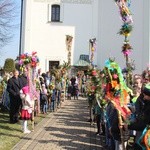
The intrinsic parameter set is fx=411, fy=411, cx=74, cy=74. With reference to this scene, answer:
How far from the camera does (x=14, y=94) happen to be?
1358 centimetres

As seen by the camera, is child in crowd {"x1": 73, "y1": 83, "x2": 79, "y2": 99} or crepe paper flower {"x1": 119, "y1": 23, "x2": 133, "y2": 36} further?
child in crowd {"x1": 73, "y1": 83, "x2": 79, "y2": 99}

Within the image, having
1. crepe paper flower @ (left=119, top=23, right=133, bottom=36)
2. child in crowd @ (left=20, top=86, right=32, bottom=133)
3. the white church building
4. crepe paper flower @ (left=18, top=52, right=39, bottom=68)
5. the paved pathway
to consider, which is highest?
the white church building

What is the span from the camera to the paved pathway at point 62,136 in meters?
10.4

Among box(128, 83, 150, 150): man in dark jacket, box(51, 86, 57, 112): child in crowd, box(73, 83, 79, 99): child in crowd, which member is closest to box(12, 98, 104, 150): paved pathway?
box(51, 86, 57, 112): child in crowd

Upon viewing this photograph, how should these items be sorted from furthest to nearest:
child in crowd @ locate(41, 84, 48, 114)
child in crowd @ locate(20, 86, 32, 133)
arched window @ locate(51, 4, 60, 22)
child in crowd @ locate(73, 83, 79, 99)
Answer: arched window @ locate(51, 4, 60, 22), child in crowd @ locate(73, 83, 79, 99), child in crowd @ locate(41, 84, 48, 114), child in crowd @ locate(20, 86, 32, 133)

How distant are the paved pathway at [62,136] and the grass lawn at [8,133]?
0.65 ft

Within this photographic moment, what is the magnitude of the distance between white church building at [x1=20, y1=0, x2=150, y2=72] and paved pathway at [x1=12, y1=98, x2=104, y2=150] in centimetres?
2128

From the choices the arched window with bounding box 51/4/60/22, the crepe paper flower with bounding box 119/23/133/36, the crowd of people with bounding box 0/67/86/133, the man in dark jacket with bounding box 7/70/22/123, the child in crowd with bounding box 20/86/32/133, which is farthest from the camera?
the arched window with bounding box 51/4/60/22

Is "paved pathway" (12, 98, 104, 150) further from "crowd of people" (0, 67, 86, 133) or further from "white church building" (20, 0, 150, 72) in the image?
"white church building" (20, 0, 150, 72)

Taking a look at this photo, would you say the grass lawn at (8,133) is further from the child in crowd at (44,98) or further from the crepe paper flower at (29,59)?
the crepe paper flower at (29,59)

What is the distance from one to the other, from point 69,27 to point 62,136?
27.3 meters

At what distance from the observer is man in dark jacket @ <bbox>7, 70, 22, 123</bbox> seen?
13.6 m

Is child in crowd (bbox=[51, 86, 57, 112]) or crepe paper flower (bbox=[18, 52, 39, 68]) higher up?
crepe paper flower (bbox=[18, 52, 39, 68])

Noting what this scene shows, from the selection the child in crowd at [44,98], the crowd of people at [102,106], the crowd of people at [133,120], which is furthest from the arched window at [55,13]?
the crowd of people at [133,120]
